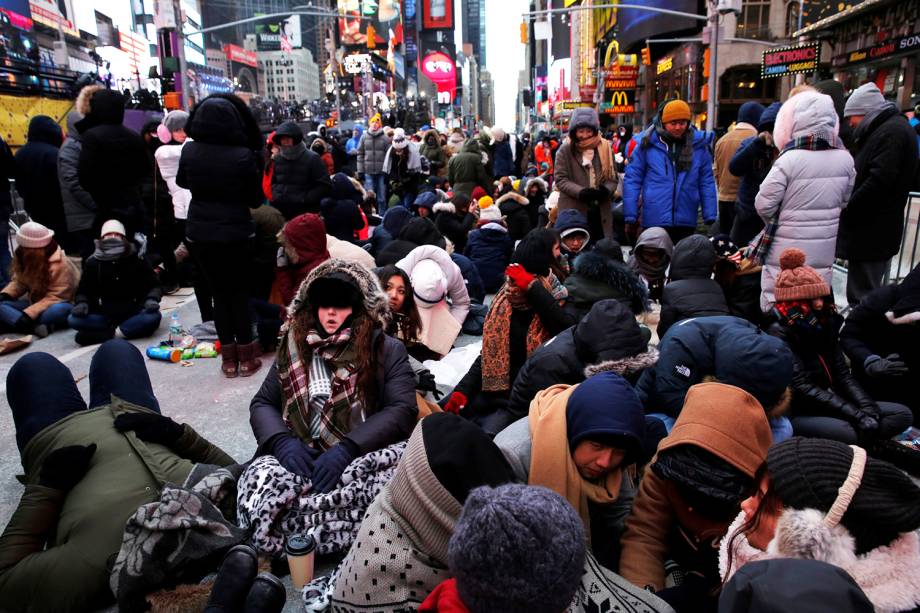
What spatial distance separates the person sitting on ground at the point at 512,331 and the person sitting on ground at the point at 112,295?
3905 mm

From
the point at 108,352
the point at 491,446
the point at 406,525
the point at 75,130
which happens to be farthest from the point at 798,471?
the point at 75,130

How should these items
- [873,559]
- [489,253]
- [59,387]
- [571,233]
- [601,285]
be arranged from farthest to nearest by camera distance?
[489,253]
[571,233]
[601,285]
[59,387]
[873,559]

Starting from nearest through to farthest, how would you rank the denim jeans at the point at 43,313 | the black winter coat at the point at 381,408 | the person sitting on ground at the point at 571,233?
the black winter coat at the point at 381,408 < the person sitting on ground at the point at 571,233 < the denim jeans at the point at 43,313

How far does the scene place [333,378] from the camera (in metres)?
3.35

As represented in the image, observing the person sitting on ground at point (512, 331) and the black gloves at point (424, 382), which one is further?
the person sitting on ground at point (512, 331)

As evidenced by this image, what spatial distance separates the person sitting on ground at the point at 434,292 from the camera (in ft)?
18.4

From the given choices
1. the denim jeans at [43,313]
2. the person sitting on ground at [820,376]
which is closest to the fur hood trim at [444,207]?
the denim jeans at [43,313]

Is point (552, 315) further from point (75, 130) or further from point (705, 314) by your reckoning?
point (75, 130)

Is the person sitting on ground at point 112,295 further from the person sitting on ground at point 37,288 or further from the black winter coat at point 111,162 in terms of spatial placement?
the black winter coat at point 111,162

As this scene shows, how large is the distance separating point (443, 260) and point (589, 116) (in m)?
2.47

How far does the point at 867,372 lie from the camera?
13.0ft

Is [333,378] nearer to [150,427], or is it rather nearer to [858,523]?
[150,427]

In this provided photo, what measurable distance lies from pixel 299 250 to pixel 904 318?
4.43m

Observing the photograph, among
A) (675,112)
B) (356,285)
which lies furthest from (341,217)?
(356,285)
